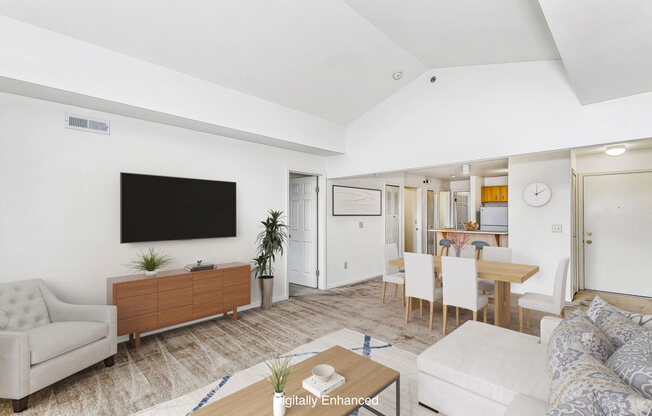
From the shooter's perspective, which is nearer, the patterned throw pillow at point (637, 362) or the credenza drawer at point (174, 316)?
the patterned throw pillow at point (637, 362)

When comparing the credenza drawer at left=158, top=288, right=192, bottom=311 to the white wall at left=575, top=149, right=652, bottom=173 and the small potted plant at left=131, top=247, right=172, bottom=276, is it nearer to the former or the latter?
the small potted plant at left=131, top=247, right=172, bottom=276

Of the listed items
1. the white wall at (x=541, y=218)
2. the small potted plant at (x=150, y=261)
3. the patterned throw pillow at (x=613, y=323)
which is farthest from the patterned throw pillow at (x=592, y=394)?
the white wall at (x=541, y=218)

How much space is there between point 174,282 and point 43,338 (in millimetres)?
1159

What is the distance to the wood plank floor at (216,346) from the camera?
2.28 meters

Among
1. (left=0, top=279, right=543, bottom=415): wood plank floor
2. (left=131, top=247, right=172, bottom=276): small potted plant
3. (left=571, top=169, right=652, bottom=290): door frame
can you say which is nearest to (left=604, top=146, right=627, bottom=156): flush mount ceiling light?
(left=571, top=169, right=652, bottom=290): door frame

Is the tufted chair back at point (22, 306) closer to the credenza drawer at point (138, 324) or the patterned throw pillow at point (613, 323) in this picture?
the credenza drawer at point (138, 324)

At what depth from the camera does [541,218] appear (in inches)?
188

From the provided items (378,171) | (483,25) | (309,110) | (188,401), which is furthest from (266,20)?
(188,401)

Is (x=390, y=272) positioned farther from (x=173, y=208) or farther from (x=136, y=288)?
(x=136, y=288)

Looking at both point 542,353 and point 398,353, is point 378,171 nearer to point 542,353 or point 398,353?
point 398,353

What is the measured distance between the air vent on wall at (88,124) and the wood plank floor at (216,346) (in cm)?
225

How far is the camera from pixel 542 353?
195 cm

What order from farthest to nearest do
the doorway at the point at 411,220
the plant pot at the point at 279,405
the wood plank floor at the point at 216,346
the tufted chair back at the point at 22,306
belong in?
the doorway at the point at 411,220 < the tufted chair back at the point at 22,306 < the wood plank floor at the point at 216,346 < the plant pot at the point at 279,405

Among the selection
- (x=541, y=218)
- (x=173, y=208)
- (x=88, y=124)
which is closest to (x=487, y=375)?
(x=173, y=208)
